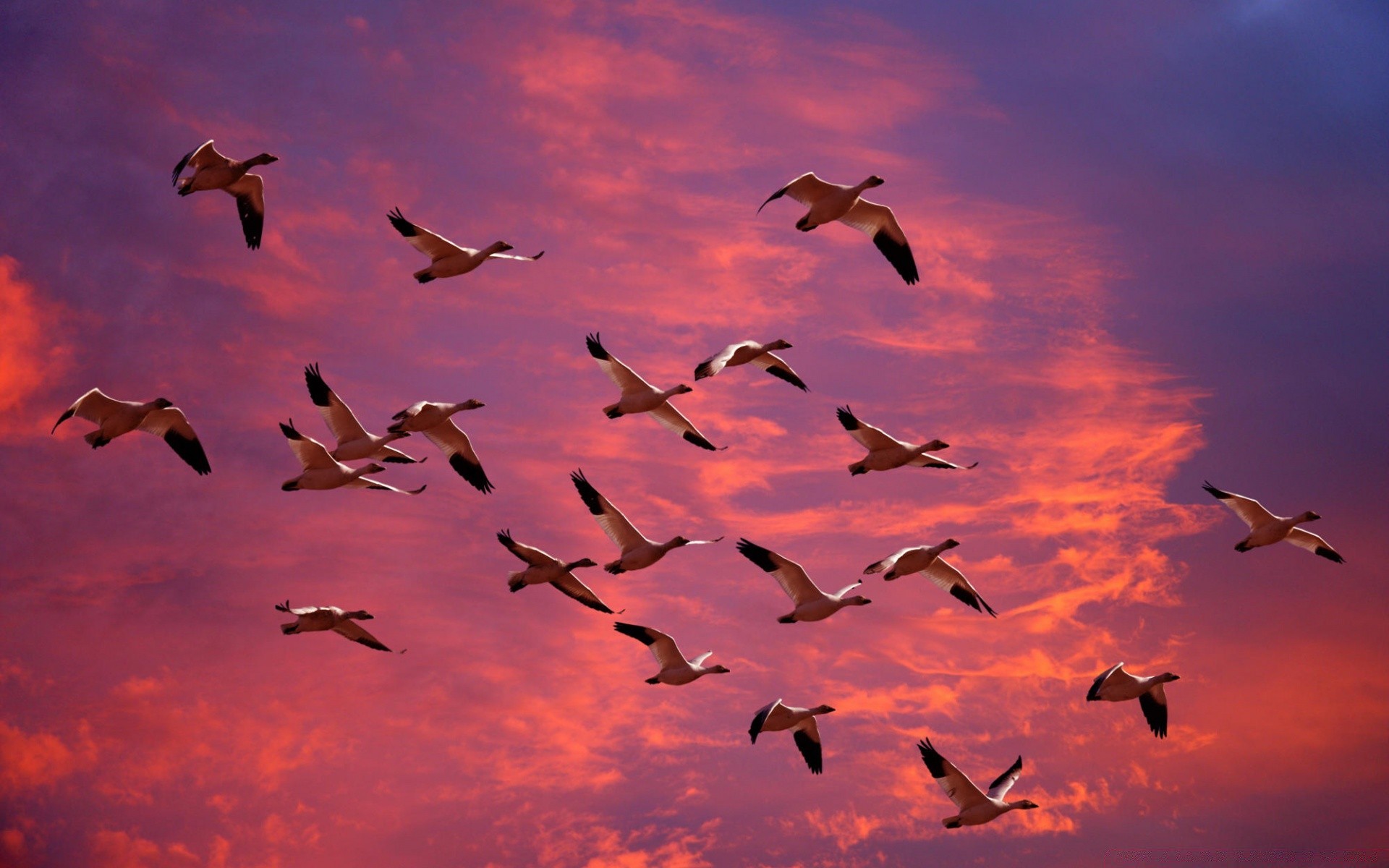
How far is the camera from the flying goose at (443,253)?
26.0m

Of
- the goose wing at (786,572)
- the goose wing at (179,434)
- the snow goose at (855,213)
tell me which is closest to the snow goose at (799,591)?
the goose wing at (786,572)

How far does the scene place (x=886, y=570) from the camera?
1062 inches

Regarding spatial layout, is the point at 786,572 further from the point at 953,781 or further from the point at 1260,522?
the point at 1260,522

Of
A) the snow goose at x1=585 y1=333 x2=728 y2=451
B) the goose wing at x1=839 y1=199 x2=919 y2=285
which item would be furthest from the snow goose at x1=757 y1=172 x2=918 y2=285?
the snow goose at x1=585 y1=333 x2=728 y2=451

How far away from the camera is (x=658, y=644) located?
27750 mm

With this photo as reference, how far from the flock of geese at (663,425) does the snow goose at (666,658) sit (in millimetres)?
26

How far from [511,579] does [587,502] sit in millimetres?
2321

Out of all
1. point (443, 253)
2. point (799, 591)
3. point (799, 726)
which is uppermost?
point (443, 253)

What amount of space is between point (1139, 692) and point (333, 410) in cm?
1800

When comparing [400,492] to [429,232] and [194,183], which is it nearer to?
[429,232]

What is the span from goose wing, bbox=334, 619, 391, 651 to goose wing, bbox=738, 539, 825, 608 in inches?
322

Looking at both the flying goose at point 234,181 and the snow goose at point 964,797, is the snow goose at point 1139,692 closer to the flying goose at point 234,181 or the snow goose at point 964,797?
the snow goose at point 964,797

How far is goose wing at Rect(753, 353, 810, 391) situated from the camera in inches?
1144

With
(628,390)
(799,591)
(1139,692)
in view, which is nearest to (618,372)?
(628,390)
